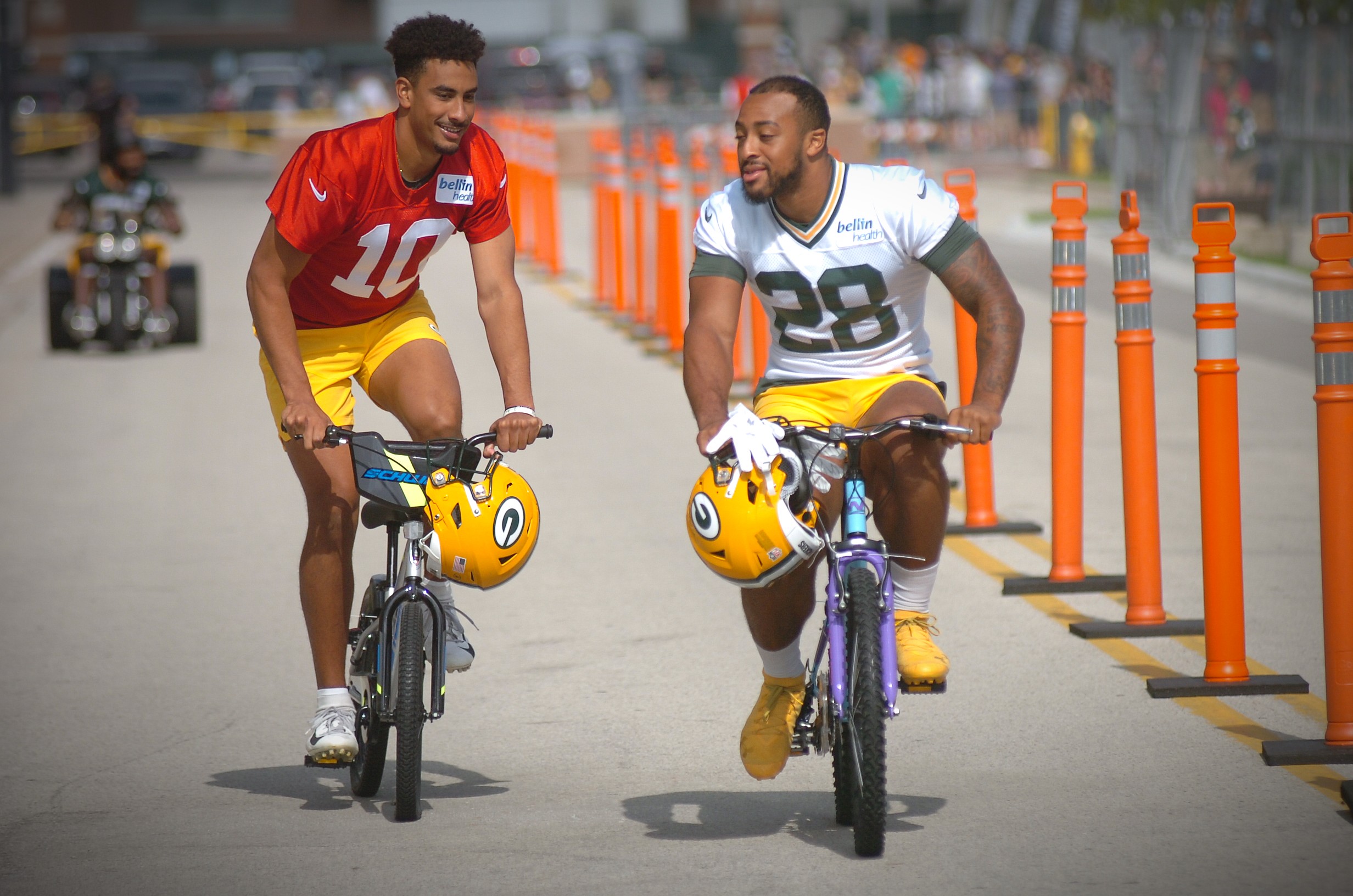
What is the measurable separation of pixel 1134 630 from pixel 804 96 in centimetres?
289

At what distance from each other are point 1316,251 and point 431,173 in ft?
8.36

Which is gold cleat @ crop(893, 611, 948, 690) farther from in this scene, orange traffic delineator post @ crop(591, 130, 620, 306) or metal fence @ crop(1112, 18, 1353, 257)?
metal fence @ crop(1112, 18, 1353, 257)

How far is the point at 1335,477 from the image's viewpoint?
5586mm

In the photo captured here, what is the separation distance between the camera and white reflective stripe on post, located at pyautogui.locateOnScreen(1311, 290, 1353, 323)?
5.46 m

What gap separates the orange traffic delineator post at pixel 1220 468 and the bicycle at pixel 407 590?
2.24 meters

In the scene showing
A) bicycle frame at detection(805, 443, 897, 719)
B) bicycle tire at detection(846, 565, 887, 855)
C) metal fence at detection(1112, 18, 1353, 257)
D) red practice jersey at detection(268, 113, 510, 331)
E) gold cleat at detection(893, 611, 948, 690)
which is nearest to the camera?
bicycle tire at detection(846, 565, 887, 855)

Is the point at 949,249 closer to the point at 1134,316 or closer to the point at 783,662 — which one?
the point at 783,662

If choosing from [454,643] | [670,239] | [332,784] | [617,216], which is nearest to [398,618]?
[454,643]

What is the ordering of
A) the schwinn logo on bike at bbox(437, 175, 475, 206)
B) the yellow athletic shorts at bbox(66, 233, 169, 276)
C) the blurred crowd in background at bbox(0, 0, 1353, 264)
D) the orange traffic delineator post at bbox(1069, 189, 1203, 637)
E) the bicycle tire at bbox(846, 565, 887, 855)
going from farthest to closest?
the blurred crowd in background at bbox(0, 0, 1353, 264)
the yellow athletic shorts at bbox(66, 233, 169, 276)
the orange traffic delineator post at bbox(1069, 189, 1203, 637)
the schwinn logo on bike at bbox(437, 175, 475, 206)
the bicycle tire at bbox(846, 565, 887, 855)

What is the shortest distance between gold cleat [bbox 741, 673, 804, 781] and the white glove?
78 cm

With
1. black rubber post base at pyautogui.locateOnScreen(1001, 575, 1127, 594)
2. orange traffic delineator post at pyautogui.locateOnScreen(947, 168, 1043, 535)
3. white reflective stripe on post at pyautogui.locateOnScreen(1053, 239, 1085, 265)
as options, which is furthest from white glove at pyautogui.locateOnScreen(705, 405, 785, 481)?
orange traffic delineator post at pyautogui.locateOnScreen(947, 168, 1043, 535)

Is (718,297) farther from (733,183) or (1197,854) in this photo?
(1197,854)

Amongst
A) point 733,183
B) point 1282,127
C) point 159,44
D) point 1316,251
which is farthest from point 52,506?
point 159,44

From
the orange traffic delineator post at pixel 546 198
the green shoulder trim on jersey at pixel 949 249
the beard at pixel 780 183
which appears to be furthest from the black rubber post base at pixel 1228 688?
the orange traffic delineator post at pixel 546 198
